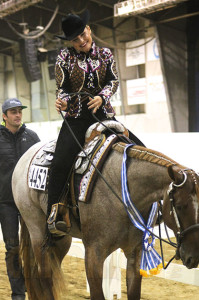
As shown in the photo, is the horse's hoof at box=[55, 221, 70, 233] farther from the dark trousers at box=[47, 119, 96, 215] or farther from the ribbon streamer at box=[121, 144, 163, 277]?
the ribbon streamer at box=[121, 144, 163, 277]

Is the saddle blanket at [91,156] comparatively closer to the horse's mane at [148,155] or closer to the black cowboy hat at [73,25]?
the horse's mane at [148,155]

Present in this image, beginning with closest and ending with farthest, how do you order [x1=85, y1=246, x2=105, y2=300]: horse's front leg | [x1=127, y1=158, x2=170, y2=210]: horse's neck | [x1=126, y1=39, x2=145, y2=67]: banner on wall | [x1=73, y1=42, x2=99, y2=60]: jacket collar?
[x1=127, y1=158, x2=170, y2=210]: horse's neck, [x1=85, y1=246, x2=105, y2=300]: horse's front leg, [x1=73, y1=42, x2=99, y2=60]: jacket collar, [x1=126, y1=39, x2=145, y2=67]: banner on wall

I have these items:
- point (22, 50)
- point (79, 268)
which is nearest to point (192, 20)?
point (22, 50)

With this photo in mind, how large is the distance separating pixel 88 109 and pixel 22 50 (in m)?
12.2

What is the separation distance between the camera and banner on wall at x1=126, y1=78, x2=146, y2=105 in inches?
481

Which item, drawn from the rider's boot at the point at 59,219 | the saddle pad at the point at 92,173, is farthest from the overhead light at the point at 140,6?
the rider's boot at the point at 59,219

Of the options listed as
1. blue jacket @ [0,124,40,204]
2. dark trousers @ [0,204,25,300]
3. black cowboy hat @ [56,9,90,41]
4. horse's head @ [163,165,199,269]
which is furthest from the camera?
blue jacket @ [0,124,40,204]

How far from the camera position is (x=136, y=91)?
12.4m

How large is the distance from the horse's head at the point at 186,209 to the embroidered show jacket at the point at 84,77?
0.88 meters

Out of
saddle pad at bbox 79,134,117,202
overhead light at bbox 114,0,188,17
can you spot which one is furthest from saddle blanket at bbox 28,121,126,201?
overhead light at bbox 114,0,188,17

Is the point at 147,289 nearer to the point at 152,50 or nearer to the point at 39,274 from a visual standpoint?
the point at 39,274

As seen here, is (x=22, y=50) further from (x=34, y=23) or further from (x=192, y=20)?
(x=192, y=20)

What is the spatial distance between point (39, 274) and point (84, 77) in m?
1.61

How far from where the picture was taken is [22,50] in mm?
14586
